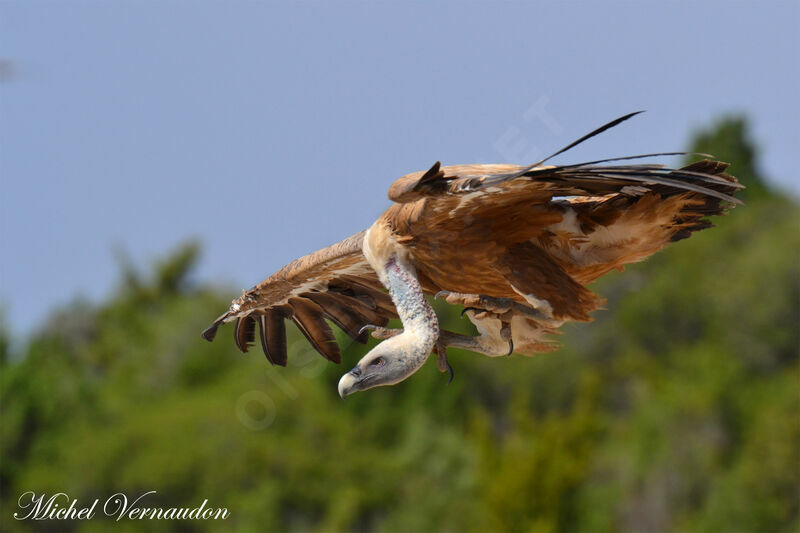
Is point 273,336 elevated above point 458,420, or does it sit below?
above

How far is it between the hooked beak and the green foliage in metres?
34.2

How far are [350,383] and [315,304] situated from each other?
2.43m

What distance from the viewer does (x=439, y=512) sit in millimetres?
47375

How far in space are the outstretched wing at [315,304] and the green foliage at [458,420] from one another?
31768 mm

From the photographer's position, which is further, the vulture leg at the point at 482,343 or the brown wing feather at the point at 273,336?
the brown wing feather at the point at 273,336

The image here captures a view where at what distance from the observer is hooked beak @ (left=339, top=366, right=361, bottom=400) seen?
7445mm

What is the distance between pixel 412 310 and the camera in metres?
7.79

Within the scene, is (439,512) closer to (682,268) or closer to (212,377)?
(212,377)

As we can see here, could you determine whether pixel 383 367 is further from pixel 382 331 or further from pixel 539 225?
pixel 539 225

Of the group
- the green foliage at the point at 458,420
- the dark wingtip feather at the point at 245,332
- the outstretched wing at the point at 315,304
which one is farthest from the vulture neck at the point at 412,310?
the green foliage at the point at 458,420

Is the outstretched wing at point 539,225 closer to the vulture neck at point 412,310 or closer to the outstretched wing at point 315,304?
the vulture neck at point 412,310

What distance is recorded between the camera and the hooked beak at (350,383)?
24.4ft
